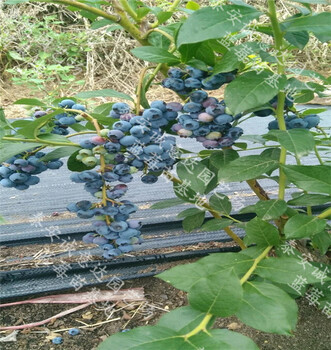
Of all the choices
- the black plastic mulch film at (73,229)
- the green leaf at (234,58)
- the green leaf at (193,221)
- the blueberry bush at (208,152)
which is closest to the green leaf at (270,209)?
the blueberry bush at (208,152)

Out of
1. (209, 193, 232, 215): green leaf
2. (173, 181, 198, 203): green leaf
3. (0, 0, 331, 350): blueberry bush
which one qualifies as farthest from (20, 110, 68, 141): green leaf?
(209, 193, 232, 215): green leaf

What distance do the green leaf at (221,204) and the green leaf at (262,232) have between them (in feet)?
1.02

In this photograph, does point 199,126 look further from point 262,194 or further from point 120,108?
point 262,194

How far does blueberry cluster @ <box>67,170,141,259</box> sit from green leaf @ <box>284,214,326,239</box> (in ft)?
0.83

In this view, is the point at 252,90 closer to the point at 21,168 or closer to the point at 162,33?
the point at 162,33

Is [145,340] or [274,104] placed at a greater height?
[274,104]

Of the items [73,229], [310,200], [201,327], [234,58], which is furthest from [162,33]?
[73,229]

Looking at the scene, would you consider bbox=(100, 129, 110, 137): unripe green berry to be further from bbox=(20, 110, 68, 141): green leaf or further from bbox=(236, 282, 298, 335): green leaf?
bbox=(236, 282, 298, 335): green leaf

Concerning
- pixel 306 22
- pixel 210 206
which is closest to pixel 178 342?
pixel 306 22

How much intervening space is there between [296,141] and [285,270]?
0.18 meters

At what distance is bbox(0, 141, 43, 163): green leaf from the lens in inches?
26.0

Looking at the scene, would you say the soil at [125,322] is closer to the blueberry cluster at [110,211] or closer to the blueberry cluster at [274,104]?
Answer: the blueberry cluster at [110,211]

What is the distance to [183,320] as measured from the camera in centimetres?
48

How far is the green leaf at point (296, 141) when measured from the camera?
24.1 inches
